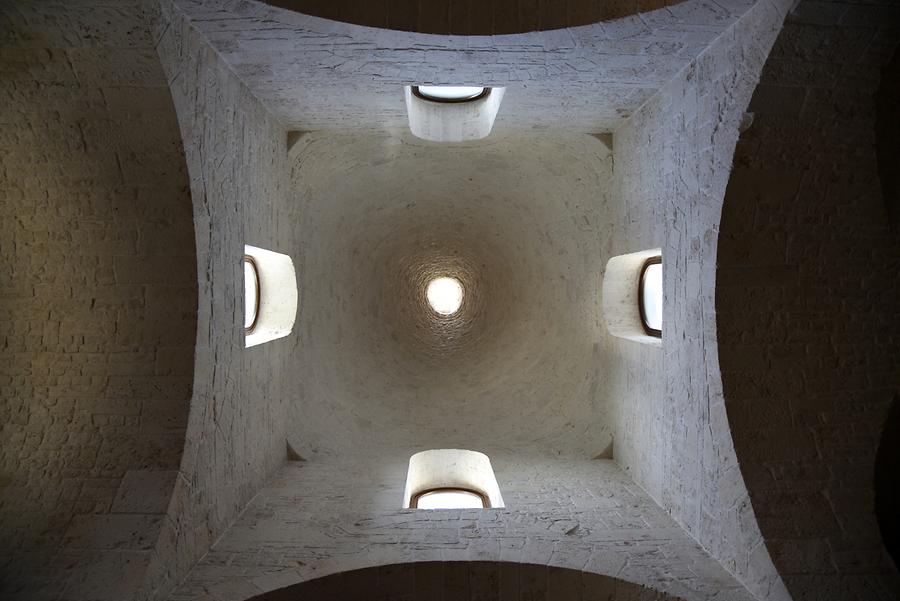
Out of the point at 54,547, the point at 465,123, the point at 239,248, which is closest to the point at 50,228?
the point at 239,248

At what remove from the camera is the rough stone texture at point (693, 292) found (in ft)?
14.9

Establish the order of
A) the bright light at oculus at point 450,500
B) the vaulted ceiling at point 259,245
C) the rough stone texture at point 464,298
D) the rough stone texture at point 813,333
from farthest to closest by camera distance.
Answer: the bright light at oculus at point 450,500 → the rough stone texture at point 464,298 → the rough stone texture at point 813,333 → the vaulted ceiling at point 259,245

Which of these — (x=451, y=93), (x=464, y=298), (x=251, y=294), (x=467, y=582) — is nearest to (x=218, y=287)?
(x=251, y=294)

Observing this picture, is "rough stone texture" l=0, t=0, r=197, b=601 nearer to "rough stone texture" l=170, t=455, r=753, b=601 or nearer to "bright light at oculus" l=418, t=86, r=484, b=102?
"rough stone texture" l=170, t=455, r=753, b=601

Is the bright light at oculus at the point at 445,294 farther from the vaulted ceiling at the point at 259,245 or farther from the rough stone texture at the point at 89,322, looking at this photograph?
the rough stone texture at the point at 89,322

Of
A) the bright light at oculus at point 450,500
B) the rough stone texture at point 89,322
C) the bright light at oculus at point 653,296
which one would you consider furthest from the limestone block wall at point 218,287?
the bright light at oculus at point 653,296

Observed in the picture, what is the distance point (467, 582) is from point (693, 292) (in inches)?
114

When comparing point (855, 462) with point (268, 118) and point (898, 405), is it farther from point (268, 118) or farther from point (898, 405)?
point (268, 118)

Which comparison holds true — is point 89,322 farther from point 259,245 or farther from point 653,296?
point 653,296

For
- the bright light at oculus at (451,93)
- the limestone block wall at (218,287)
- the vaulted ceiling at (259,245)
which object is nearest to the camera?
the vaulted ceiling at (259,245)

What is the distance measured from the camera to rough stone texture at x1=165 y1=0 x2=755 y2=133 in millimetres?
4305

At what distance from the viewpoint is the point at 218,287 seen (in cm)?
493

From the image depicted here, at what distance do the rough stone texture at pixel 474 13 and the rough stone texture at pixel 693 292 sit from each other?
2.92ft

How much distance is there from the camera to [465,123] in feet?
23.6
